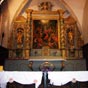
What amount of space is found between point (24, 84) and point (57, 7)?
9.31 m

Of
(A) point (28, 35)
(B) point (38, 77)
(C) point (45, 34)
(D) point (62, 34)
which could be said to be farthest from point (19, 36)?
(B) point (38, 77)

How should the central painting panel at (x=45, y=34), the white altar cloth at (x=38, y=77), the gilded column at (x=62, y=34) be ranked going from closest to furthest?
the white altar cloth at (x=38, y=77) → the gilded column at (x=62, y=34) → the central painting panel at (x=45, y=34)

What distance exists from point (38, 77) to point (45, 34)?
7.80 m

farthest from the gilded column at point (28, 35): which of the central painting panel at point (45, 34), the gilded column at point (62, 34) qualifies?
the gilded column at point (62, 34)

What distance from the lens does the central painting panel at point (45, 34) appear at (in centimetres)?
1320

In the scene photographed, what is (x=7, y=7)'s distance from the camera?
1339 cm

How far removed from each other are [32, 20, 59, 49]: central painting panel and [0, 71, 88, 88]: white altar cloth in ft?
24.5

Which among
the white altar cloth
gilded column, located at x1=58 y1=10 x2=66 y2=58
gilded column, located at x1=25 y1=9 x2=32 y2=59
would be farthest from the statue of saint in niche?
the white altar cloth

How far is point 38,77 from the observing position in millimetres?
5719

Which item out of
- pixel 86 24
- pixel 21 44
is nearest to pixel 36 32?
pixel 21 44

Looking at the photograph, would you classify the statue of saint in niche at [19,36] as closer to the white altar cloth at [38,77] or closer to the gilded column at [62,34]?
the gilded column at [62,34]

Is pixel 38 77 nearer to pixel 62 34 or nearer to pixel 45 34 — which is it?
pixel 62 34

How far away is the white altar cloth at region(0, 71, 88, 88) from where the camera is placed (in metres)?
5.66

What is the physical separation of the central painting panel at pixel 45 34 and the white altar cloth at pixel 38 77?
7.46m
